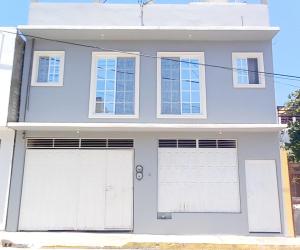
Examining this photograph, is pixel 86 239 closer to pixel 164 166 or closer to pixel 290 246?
pixel 164 166

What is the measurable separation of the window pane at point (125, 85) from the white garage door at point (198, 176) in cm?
183

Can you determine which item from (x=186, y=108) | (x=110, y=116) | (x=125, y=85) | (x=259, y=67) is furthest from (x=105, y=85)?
(x=259, y=67)

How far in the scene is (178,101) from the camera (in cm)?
1255

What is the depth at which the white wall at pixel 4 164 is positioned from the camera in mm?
11655

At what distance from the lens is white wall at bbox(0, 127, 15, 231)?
11.7 m

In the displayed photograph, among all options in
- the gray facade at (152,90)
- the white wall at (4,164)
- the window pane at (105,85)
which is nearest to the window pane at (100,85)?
the window pane at (105,85)

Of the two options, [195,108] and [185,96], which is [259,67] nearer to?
[195,108]

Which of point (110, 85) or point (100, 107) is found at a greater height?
point (110, 85)

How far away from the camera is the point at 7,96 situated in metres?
11.8

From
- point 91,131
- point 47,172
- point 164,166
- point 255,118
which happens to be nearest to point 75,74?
point 91,131

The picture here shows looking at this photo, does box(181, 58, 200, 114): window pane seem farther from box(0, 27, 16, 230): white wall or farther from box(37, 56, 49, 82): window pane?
box(0, 27, 16, 230): white wall

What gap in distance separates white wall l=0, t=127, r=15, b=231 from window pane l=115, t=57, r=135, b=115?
12.9 ft

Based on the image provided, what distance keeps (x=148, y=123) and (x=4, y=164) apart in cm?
524

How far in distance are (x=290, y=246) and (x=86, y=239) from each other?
19.7 feet
